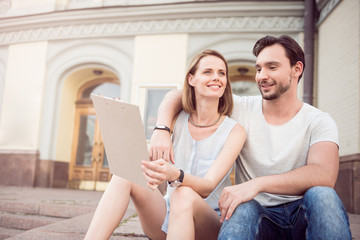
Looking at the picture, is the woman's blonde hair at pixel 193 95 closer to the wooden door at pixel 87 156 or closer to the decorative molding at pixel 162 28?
the decorative molding at pixel 162 28

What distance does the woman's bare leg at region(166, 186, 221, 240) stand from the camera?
1.67 m

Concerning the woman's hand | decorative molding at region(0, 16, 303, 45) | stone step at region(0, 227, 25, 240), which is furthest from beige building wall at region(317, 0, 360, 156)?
stone step at region(0, 227, 25, 240)

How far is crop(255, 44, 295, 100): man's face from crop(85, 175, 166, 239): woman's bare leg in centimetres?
101

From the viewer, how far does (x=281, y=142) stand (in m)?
1.95

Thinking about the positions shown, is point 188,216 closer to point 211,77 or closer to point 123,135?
point 123,135

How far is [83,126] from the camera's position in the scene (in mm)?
9430

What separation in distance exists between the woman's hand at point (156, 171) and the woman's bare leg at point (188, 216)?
0.45 feet

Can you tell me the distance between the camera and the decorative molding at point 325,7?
19.9 feet

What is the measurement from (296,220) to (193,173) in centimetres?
69

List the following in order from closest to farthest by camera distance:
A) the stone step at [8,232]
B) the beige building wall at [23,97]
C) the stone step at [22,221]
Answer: the stone step at [8,232] → the stone step at [22,221] → the beige building wall at [23,97]

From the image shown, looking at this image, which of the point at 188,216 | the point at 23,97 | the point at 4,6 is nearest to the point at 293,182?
the point at 188,216

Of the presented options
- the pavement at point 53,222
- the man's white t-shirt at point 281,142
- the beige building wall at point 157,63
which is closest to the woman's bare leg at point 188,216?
the man's white t-shirt at point 281,142

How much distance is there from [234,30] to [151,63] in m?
2.20

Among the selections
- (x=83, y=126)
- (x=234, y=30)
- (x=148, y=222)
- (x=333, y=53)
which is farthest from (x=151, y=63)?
(x=148, y=222)
